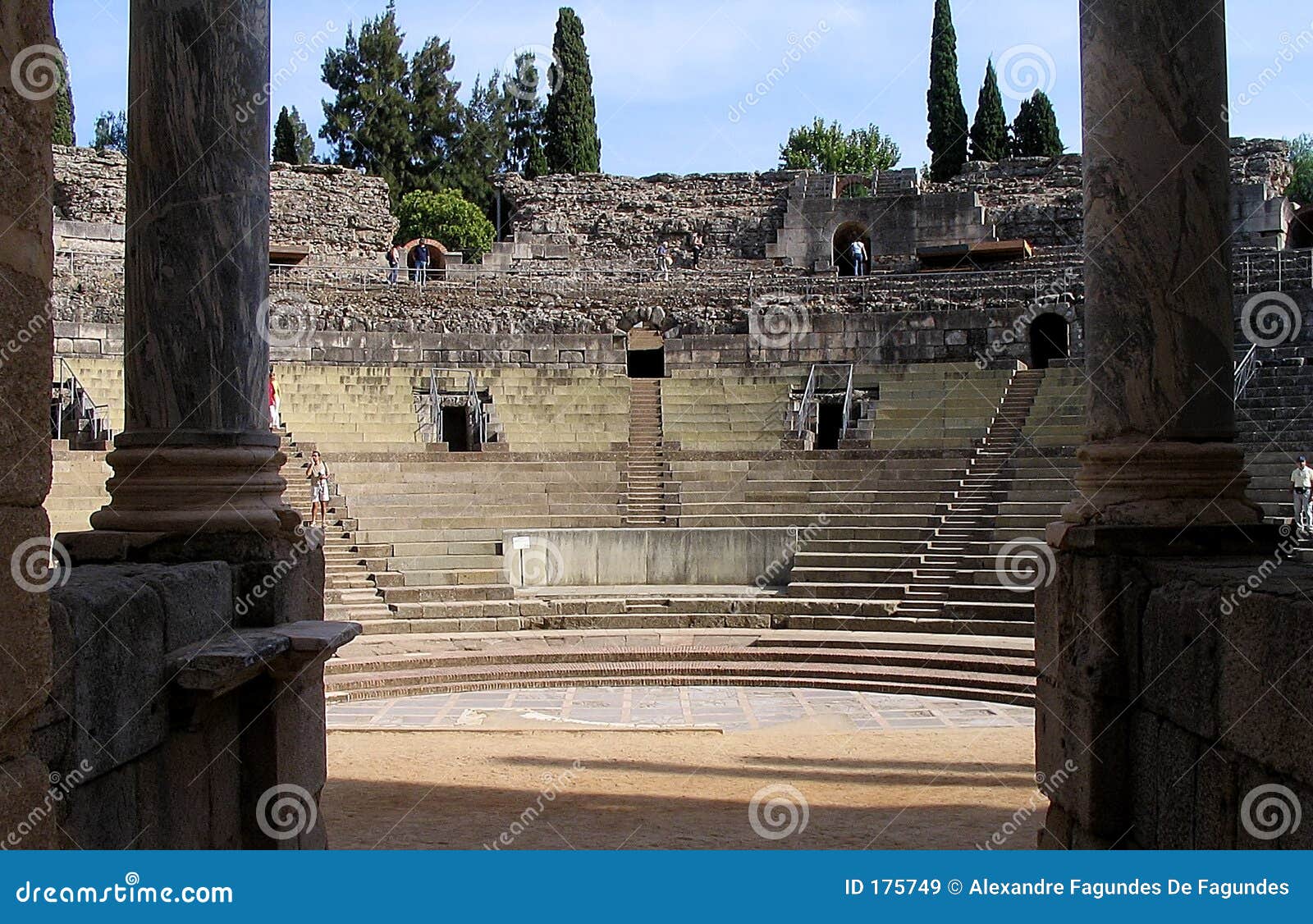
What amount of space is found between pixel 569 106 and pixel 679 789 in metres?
36.7

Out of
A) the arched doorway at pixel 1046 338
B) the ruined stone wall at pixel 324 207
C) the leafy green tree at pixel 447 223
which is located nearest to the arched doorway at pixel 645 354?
the arched doorway at pixel 1046 338

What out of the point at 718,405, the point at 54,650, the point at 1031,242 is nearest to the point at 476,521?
the point at 718,405

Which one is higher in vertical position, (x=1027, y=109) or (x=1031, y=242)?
(x=1027, y=109)

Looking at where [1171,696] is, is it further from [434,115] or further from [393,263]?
[434,115]

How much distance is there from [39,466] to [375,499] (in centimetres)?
1412

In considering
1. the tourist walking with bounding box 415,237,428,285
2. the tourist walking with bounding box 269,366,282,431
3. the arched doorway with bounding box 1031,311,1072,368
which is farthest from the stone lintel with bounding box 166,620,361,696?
the tourist walking with bounding box 415,237,428,285

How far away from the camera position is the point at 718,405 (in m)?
21.7

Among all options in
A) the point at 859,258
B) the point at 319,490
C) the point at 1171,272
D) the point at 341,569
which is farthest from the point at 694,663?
the point at 859,258

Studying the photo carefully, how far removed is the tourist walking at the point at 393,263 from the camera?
3047cm

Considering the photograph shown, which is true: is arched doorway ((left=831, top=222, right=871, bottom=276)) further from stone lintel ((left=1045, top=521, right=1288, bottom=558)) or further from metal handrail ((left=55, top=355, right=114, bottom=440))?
stone lintel ((left=1045, top=521, right=1288, bottom=558))

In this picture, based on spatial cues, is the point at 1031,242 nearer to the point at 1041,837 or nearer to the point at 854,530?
the point at 854,530

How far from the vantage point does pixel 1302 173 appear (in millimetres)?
57156

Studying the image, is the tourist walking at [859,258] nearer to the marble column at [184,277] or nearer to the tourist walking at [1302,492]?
the tourist walking at [1302,492]

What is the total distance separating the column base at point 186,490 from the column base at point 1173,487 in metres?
3.66
